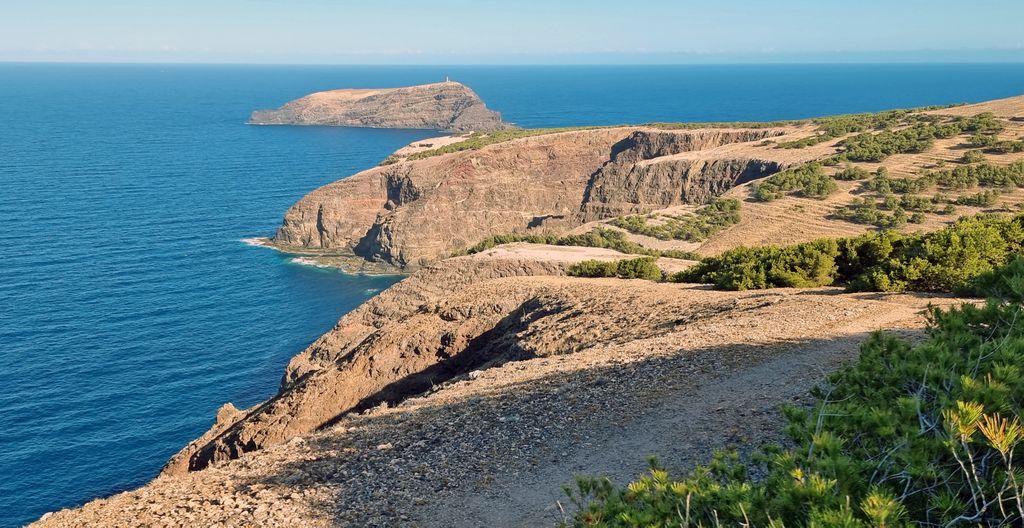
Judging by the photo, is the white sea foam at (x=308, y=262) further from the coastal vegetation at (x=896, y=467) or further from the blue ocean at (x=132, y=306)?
the coastal vegetation at (x=896, y=467)

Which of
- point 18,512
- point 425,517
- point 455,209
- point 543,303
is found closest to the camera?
point 425,517

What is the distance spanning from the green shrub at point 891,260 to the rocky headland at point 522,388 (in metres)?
0.91

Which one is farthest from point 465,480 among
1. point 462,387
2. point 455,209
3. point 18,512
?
point 455,209

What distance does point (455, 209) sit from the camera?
79250mm

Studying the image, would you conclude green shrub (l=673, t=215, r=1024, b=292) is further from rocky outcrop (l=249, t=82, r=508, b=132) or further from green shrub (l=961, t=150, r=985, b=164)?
rocky outcrop (l=249, t=82, r=508, b=132)

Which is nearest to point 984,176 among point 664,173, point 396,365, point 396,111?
point 664,173

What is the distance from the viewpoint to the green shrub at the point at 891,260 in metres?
20.4

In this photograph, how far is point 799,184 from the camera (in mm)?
51375

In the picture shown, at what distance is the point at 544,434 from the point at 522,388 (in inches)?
117

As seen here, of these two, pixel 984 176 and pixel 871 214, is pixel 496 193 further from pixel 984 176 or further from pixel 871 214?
pixel 984 176

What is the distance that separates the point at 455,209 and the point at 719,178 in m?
28.3

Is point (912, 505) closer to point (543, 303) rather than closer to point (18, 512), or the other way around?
point (543, 303)

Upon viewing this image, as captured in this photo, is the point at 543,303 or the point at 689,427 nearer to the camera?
the point at 689,427

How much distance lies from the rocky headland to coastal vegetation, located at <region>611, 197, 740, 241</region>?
98cm
